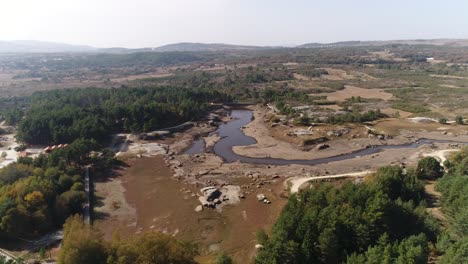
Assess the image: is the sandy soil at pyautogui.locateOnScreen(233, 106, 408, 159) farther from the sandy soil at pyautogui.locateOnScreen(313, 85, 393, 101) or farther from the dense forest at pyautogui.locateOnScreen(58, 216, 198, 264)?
the sandy soil at pyautogui.locateOnScreen(313, 85, 393, 101)

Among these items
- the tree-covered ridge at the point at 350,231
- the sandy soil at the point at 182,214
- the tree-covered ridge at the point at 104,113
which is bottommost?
the sandy soil at the point at 182,214

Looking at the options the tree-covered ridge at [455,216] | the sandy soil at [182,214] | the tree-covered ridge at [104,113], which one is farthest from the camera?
the tree-covered ridge at [104,113]

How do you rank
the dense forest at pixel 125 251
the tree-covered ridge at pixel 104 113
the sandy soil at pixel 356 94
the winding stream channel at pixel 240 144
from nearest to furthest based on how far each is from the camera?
the dense forest at pixel 125 251 → the winding stream channel at pixel 240 144 → the tree-covered ridge at pixel 104 113 → the sandy soil at pixel 356 94

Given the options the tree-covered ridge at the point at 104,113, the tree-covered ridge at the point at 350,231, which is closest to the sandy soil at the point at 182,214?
the tree-covered ridge at the point at 350,231

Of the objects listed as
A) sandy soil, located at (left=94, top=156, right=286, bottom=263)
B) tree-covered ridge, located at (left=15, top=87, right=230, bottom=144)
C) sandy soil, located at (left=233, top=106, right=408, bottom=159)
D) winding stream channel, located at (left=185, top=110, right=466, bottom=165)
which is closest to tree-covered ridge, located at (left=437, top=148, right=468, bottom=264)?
sandy soil, located at (left=94, top=156, right=286, bottom=263)

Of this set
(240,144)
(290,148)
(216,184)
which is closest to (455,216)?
(216,184)

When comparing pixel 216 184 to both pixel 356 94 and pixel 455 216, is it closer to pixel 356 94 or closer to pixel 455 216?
pixel 455 216

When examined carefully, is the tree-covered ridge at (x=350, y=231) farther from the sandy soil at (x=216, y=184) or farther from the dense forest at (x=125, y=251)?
the dense forest at (x=125, y=251)
